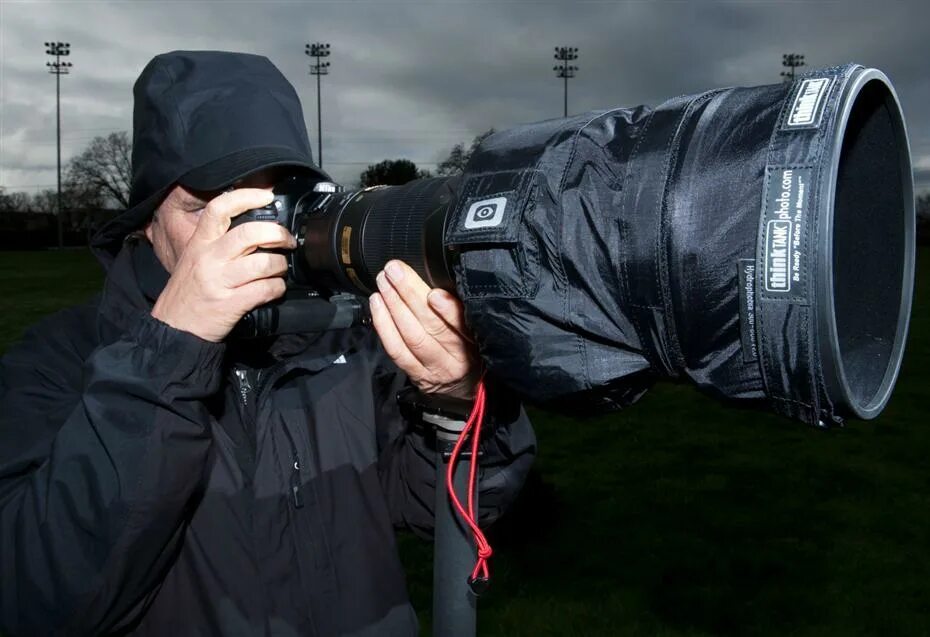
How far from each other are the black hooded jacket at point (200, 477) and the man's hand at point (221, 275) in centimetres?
3

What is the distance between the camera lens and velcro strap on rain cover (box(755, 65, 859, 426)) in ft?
2.68

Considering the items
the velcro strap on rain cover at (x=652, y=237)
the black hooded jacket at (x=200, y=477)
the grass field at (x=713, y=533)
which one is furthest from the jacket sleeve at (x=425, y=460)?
the grass field at (x=713, y=533)

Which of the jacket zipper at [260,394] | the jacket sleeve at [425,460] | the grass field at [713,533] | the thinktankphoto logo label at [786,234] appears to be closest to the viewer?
the thinktankphoto logo label at [786,234]

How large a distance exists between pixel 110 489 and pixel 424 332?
→ 0.49m

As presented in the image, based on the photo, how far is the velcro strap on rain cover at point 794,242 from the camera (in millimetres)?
815

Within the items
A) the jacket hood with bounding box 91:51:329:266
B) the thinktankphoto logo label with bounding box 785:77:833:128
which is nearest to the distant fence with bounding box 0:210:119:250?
the jacket hood with bounding box 91:51:329:266

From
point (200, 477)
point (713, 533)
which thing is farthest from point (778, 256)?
point (713, 533)

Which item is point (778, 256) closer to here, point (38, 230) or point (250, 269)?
point (250, 269)

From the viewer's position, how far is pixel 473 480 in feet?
4.32

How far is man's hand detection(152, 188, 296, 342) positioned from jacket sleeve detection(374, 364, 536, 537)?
0.45 metres

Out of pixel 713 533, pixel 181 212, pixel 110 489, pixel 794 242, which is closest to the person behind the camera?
pixel 794 242

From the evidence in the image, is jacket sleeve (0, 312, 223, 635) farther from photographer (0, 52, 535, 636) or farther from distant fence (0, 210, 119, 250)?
distant fence (0, 210, 119, 250)

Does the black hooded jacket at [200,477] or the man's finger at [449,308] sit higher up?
the man's finger at [449,308]

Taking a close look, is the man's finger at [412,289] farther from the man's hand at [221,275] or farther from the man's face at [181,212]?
the man's face at [181,212]
